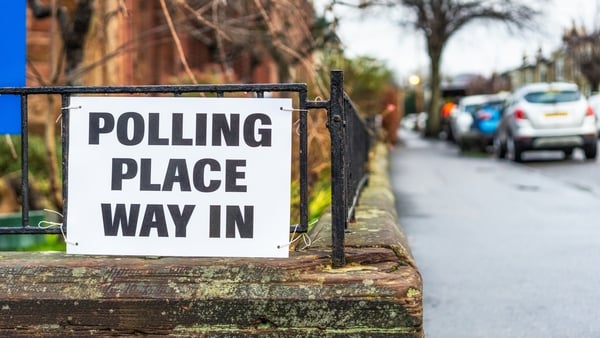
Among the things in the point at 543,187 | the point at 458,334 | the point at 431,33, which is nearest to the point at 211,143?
the point at 458,334

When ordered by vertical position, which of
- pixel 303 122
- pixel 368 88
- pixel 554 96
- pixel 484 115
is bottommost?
pixel 303 122

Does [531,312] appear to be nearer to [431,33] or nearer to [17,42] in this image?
[17,42]

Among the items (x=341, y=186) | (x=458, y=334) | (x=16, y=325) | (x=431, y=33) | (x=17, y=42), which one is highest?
(x=431, y=33)

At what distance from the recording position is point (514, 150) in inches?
699

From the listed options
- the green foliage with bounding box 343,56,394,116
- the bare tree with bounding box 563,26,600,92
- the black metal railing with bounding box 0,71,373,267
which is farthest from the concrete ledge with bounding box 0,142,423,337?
the bare tree with bounding box 563,26,600,92

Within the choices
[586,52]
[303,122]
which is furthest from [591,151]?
[586,52]

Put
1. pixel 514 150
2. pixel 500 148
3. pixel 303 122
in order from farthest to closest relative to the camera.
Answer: pixel 500 148 → pixel 514 150 → pixel 303 122

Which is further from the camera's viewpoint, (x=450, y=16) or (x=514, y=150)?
(x=450, y=16)

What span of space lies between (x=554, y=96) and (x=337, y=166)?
1516 centimetres

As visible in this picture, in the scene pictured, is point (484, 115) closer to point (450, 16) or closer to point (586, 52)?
point (450, 16)

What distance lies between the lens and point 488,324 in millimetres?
4352

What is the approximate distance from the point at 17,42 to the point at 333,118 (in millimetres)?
2405

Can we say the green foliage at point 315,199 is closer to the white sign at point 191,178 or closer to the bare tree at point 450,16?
the white sign at point 191,178

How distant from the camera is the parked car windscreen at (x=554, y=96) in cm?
1711
